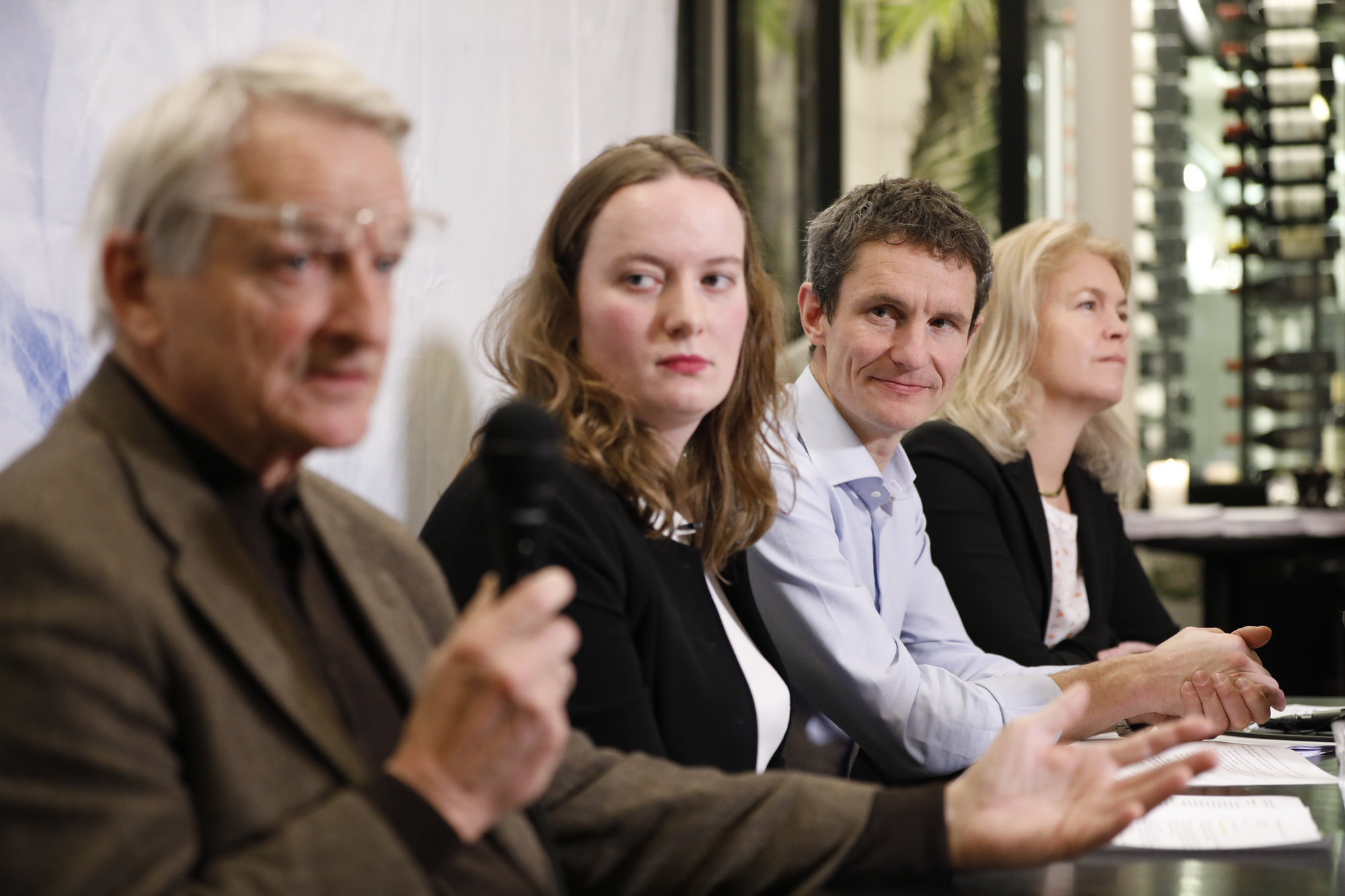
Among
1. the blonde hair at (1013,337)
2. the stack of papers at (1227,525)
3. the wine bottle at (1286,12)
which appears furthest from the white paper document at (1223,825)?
the wine bottle at (1286,12)

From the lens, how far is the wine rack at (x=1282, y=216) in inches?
239

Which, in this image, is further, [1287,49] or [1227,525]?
[1287,49]

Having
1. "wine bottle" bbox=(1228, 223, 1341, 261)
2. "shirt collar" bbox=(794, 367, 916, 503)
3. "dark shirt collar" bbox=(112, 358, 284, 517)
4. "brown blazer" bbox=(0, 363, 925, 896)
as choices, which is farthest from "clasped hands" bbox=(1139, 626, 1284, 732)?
"wine bottle" bbox=(1228, 223, 1341, 261)

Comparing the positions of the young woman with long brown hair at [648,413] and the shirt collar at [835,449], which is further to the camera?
the shirt collar at [835,449]

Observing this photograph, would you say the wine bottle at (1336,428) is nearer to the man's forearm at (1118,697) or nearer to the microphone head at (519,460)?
the man's forearm at (1118,697)

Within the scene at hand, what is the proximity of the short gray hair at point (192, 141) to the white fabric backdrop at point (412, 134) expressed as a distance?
0.11 meters

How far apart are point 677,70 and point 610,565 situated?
2698 mm

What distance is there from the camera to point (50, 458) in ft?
2.86

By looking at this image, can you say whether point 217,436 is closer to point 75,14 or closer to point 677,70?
point 75,14

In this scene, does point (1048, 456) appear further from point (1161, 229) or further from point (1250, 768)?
point (1161, 229)

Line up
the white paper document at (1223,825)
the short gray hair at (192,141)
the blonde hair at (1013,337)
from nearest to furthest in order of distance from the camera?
the short gray hair at (192,141)
the white paper document at (1223,825)
the blonde hair at (1013,337)

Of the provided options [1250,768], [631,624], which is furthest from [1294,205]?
[631,624]

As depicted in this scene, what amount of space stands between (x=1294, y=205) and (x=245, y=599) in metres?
6.21

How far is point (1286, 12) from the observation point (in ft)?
20.2
